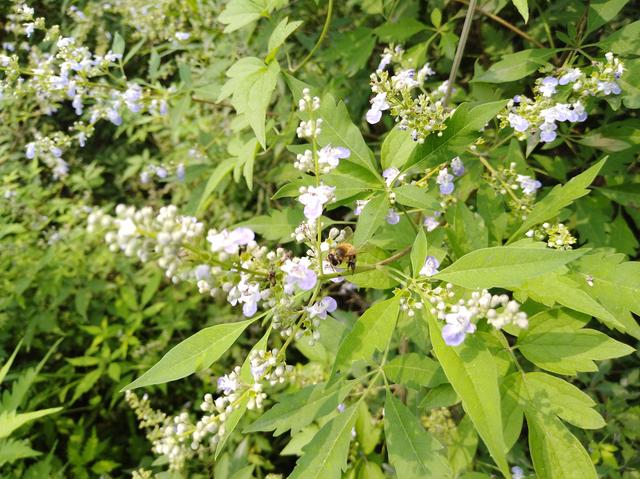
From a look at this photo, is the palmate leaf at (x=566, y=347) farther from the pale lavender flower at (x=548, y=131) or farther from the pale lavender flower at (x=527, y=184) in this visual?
the pale lavender flower at (x=548, y=131)

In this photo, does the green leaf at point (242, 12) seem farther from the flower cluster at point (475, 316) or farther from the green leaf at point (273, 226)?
the flower cluster at point (475, 316)

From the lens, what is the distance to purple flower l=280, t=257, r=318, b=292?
4.74ft

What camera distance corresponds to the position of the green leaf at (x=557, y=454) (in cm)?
161

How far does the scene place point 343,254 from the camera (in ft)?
5.19

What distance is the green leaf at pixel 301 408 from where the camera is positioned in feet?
6.23

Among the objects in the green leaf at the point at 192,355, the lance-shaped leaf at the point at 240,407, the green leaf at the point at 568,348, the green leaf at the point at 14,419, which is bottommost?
the green leaf at the point at 14,419

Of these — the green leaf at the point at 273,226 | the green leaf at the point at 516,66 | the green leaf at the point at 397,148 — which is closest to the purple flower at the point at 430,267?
the green leaf at the point at 397,148

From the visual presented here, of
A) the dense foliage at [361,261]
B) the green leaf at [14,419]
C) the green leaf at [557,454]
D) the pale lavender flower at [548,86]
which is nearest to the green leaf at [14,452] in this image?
the dense foliage at [361,261]

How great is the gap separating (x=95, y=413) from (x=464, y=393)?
377 cm

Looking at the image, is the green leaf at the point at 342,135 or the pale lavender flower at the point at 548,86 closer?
the green leaf at the point at 342,135

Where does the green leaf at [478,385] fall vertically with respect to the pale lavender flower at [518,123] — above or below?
below

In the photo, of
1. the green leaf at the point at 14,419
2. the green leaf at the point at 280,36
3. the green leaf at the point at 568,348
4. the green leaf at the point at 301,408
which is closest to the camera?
the green leaf at the point at 568,348

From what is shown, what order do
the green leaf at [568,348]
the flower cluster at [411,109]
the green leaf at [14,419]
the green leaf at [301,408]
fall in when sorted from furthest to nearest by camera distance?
the green leaf at [14,419] < the green leaf at [301,408] < the flower cluster at [411,109] < the green leaf at [568,348]

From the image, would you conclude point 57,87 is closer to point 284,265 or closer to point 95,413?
point 284,265
